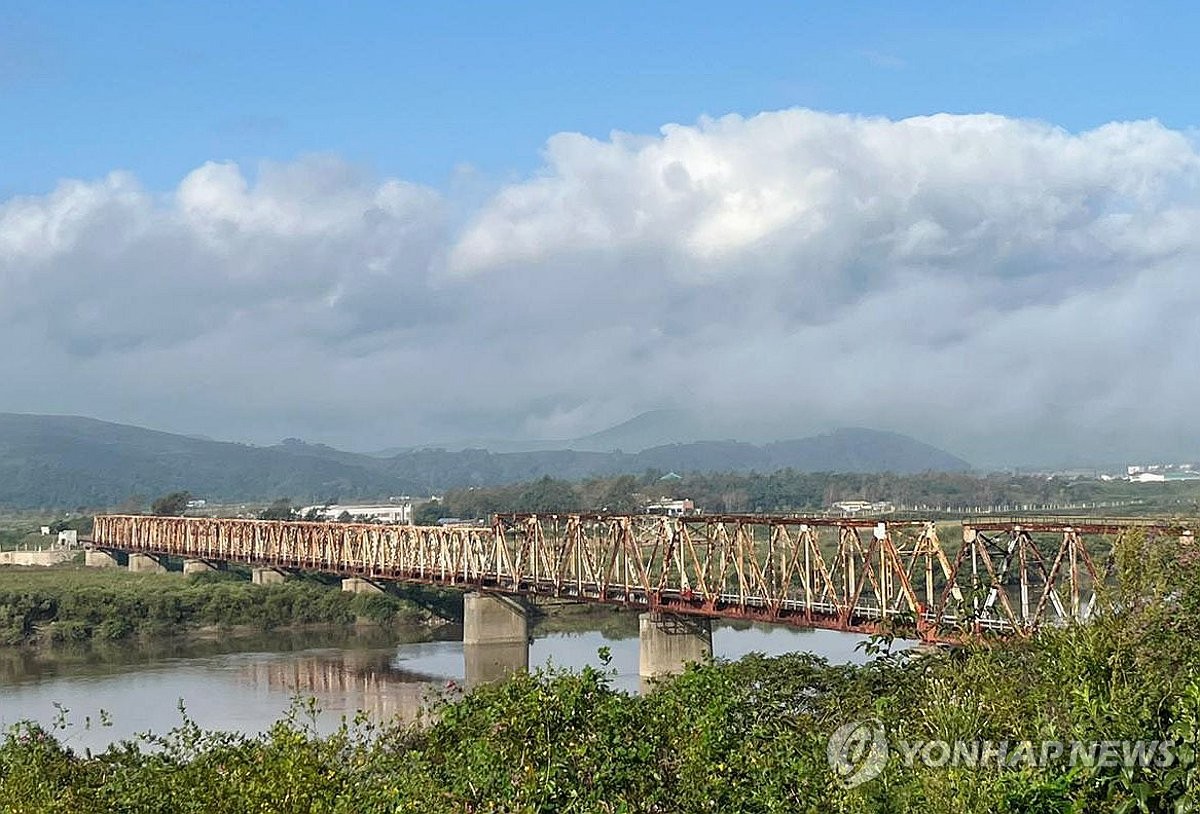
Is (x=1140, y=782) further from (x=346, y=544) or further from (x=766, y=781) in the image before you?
(x=346, y=544)

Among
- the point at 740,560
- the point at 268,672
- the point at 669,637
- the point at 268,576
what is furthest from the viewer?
the point at 268,576

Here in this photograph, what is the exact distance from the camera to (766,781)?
18.9 metres

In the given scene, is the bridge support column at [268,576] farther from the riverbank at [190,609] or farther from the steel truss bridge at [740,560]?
the riverbank at [190,609]

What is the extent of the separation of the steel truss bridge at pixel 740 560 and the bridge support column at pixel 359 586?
68.1 inches

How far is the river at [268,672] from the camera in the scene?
67.8 meters

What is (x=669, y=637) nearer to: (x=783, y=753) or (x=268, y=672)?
(x=268, y=672)

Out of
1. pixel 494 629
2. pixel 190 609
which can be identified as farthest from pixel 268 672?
pixel 190 609

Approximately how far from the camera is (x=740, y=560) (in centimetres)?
7544

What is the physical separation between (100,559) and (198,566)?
2526cm

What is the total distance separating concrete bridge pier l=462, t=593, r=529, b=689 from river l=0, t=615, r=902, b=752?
1.19 metres

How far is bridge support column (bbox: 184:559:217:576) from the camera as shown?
143 m

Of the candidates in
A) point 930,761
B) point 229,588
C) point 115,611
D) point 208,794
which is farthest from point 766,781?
point 229,588

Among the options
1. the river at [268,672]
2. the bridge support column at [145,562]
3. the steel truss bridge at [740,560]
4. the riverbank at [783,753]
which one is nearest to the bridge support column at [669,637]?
the steel truss bridge at [740,560]

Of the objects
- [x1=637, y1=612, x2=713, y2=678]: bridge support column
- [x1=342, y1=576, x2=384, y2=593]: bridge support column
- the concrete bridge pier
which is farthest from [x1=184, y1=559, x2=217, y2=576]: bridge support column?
[x1=637, y1=612, x2=713, y2=678]: bridge support column
